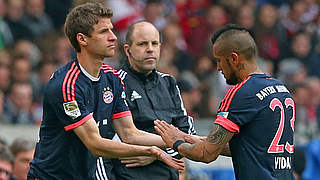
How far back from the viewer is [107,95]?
7.65 meters

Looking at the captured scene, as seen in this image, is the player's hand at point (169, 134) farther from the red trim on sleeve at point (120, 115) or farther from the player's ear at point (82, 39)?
the player's ear at point (82, 39)

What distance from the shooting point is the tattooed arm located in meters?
7.05

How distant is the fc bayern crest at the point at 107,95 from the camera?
762 cm

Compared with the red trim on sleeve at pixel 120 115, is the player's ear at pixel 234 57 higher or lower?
higher

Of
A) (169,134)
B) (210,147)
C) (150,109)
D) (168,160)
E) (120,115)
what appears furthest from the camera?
(150,109)

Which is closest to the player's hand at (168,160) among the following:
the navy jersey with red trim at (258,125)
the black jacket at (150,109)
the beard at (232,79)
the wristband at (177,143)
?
the wristband at (177,143)

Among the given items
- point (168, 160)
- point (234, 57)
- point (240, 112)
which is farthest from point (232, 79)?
point (168, 160)

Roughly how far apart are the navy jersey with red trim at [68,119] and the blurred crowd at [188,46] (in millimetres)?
4913

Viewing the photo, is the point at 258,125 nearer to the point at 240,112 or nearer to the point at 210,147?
the point at 240,112

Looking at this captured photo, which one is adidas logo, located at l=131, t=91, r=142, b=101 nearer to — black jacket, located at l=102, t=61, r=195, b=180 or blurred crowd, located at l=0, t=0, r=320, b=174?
black jacket, located at l=102, t=61, r=195, b=180

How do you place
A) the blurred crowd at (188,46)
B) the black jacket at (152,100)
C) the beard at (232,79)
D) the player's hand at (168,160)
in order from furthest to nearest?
the blurred crowd at (188,46) → the black jacket at (152,100) → the player's hand at (168,160) → the beard at (232,79)

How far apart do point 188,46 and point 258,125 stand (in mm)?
9649

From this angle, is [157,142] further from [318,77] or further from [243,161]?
[318,77]

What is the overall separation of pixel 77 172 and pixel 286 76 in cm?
980
